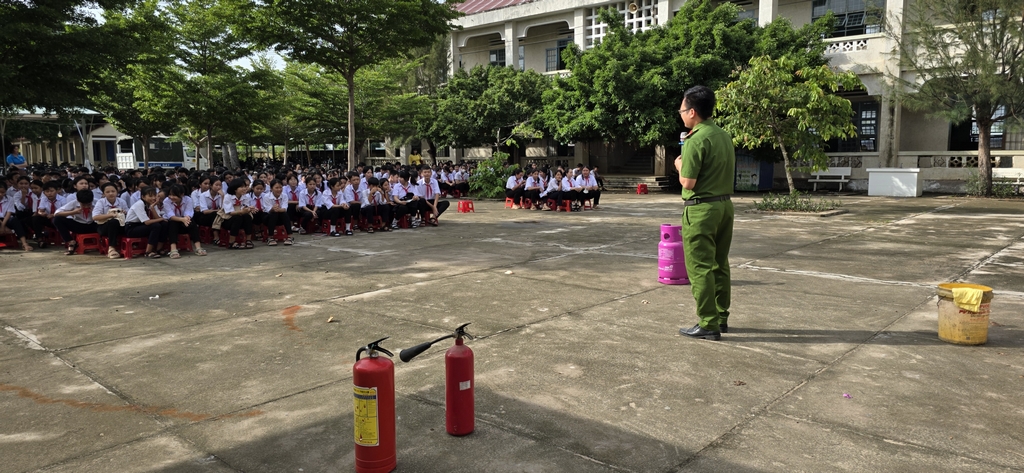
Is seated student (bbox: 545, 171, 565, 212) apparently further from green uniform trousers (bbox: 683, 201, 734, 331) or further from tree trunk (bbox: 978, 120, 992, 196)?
tree trunk (bbox: 978, 120, 992, 196)

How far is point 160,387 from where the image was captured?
4.45 m

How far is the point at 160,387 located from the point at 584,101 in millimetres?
21106

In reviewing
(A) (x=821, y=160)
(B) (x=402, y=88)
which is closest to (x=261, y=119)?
(B) (x=402, y=88)

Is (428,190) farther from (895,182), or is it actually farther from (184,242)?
(895,182)

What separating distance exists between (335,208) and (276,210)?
1.35 metres

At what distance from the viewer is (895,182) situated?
70.4 feet

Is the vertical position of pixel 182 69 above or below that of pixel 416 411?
above

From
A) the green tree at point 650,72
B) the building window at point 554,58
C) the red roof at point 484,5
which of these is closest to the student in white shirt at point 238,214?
the green tree at point 650,72

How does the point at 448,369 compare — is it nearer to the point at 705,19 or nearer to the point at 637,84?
the point at 637,84

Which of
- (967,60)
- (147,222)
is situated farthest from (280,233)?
(967,60)

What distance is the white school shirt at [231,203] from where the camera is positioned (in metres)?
10.9

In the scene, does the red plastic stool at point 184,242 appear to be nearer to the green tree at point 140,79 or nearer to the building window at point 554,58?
the green tree at point 140,79

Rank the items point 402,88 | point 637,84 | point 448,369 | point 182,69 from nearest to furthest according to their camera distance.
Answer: point 448,369, point 637,84, point 182,69, point 402,88

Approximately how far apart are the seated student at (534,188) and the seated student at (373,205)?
16.0 feet
